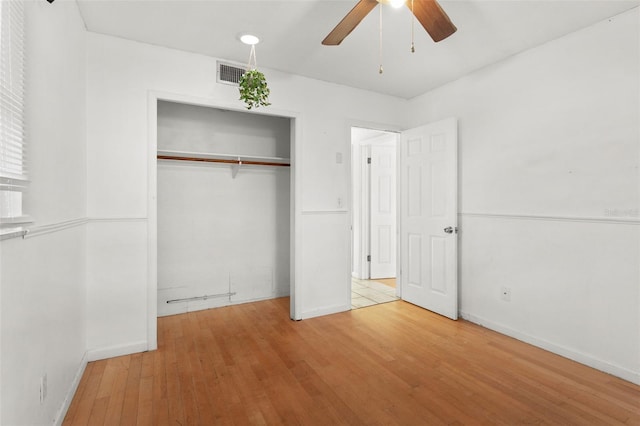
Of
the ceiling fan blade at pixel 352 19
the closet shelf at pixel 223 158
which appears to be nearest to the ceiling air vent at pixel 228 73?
the closet shelf at pixel 223 158

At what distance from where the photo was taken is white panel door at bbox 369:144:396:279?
512 centimetres

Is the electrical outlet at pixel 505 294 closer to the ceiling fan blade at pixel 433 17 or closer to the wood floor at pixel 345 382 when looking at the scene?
the wood floor at pixel 345 382

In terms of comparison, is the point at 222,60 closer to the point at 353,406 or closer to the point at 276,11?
the point at 276,11

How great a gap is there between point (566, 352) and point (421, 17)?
280 cm

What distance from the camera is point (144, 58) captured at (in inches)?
106

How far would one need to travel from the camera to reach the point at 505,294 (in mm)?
2990

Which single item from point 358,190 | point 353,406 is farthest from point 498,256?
point 358,190

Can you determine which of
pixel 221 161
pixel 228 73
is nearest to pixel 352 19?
pixel 228 73

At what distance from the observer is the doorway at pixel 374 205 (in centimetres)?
511

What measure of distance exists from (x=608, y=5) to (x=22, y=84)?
11.6 ft

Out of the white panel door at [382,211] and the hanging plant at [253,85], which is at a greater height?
the hanging plant at [253,85]

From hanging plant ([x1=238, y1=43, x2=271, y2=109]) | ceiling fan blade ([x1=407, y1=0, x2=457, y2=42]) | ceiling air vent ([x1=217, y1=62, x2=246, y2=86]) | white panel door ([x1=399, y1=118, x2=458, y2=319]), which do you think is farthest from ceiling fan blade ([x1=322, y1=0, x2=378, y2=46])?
white panel door ([x1=399, y1=118, x2=458, y2=319])

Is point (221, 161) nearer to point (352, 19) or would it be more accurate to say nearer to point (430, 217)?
point (352, 19)

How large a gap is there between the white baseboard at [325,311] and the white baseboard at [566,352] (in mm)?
1363
